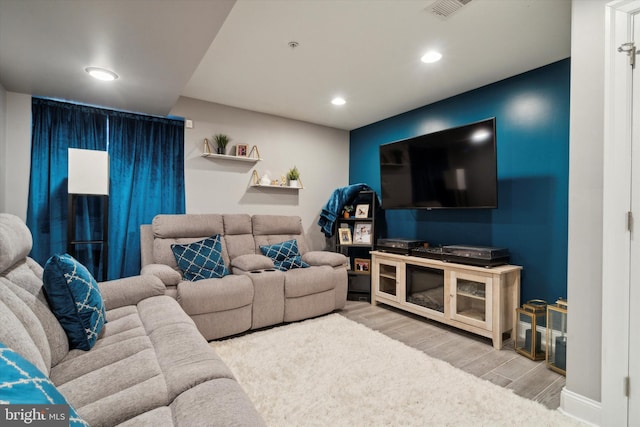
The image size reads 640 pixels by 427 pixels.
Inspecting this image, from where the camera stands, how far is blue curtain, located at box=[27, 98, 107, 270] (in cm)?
282

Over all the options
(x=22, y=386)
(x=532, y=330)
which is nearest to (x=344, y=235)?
(x=532, y=330)

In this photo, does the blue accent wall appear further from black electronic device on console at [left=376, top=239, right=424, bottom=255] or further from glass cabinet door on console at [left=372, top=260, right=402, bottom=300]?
glass cabinet door on console at [left=372, top=260, right=402, bottom=300]

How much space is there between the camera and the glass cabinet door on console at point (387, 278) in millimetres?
3418

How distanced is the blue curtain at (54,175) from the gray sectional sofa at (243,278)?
59cm

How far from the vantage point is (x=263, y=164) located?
410 centimetres

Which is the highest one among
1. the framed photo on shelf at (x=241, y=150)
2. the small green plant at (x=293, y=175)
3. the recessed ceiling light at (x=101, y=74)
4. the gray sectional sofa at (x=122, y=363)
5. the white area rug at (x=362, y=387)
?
the recessed ceiling light at (x=101, y=74)

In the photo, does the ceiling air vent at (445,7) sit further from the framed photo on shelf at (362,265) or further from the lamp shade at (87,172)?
the lamp shade at (87,172)

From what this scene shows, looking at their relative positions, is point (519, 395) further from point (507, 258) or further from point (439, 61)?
point (439, 61)

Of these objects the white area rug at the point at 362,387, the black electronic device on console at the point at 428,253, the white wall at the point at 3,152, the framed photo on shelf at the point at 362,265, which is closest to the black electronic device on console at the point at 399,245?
the black electronic device on console at the point at 428,253

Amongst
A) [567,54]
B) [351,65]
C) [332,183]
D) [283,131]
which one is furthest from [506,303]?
[283,131]

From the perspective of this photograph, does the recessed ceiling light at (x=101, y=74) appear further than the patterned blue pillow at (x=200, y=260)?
No

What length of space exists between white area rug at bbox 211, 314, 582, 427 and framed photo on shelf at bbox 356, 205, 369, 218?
5.91 feet

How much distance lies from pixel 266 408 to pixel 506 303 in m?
2.20

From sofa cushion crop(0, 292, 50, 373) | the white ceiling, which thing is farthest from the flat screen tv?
sofa cushion crop(0, 292, 50, 373)
